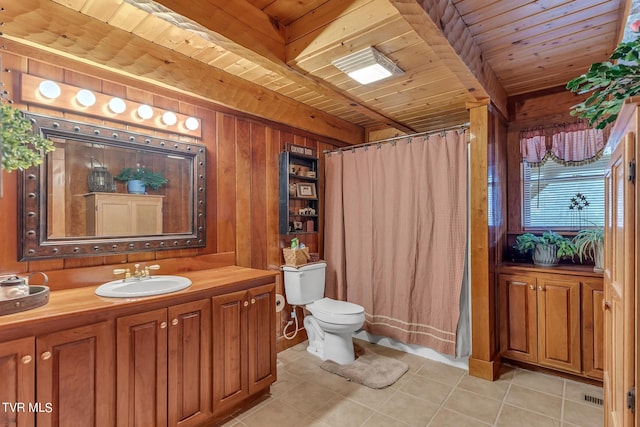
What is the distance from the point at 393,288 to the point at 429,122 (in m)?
1.83

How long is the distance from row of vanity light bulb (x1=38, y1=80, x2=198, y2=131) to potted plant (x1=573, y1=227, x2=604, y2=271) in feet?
10.0

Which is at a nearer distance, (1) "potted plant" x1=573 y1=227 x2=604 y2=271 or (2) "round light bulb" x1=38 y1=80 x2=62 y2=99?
(2) "round light bulb" x1=38 y1=80 x2=62 y2=99

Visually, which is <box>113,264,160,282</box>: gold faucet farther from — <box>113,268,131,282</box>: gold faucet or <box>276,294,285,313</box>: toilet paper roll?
<box>276,294,285,313</box>: toilet paper roll

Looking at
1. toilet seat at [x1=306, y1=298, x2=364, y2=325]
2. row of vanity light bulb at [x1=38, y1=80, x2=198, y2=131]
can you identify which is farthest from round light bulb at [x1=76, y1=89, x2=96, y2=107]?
toilet seat at [x1=306, y1=298, x2=364, y2=325]

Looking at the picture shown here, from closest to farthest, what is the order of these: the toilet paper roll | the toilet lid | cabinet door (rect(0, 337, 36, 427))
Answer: cabinet door (rect(0, 337, 36, 427)) < the toilet lid < the toilet paper roll

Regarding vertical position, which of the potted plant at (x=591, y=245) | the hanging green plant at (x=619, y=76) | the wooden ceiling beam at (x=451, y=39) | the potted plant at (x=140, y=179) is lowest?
Result: the potted plant at (x=591, y=245)

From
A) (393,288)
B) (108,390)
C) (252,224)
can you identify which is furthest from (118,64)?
(393,288)

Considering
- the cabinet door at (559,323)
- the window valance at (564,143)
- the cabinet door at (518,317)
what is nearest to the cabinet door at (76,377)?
the cabinet door at (518,317)

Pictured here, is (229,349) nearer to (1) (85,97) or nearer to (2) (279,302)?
(2) (279,302)

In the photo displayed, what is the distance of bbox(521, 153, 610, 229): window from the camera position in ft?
8.50

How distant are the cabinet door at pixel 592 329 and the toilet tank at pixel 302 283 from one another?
6.90 ft

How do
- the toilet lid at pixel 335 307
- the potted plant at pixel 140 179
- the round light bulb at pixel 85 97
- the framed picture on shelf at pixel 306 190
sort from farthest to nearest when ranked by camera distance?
the framed picture on shelf at pixel 306 190 → the toilet lid at pixel 335 307 → the potted plant at pixel 140 179 → the round light bulb at pixel 85 97

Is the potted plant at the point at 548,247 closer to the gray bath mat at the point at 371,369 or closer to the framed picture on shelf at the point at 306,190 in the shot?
the gray bath mat at the point at 371,369

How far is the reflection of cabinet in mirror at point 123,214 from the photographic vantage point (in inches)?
74.4
